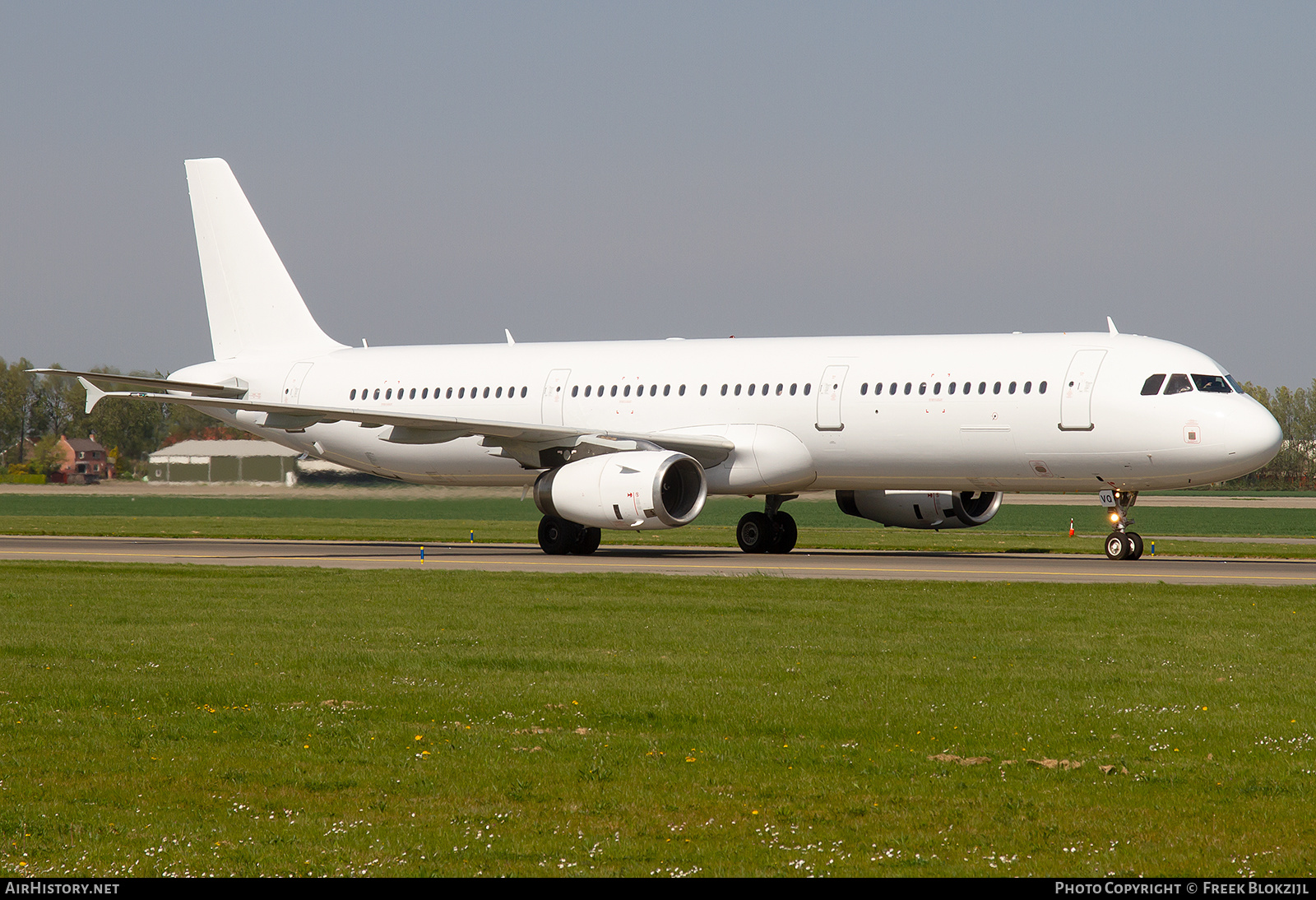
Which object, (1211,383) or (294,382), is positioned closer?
(1211,383)

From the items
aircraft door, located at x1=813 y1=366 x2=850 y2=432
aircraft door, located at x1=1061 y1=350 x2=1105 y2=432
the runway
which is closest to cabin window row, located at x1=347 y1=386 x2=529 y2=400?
the runway

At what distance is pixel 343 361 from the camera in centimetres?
3353

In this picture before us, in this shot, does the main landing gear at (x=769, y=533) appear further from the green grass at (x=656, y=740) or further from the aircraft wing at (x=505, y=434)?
the green grass at (x=656, y=740)

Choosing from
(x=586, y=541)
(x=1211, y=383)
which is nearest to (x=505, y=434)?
(x=586, y=541)

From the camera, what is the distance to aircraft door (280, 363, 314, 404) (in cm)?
3331

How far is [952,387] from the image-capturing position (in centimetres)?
2578

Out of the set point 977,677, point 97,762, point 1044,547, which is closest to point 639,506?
point 1044,547

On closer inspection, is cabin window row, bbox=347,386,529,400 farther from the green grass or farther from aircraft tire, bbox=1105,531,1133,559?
the green grass

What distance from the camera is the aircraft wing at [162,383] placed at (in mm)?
27703

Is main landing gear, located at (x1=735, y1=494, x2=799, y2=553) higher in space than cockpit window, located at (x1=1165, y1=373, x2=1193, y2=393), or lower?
lower

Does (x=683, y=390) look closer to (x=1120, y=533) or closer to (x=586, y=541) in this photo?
(x=586, y=541)

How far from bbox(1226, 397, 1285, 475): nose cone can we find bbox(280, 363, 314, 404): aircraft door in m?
20.0

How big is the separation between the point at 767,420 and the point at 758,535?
3.21 meters

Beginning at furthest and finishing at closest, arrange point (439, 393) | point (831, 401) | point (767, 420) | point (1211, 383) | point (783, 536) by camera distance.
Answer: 1. point (439, 393)
2. point (783, 536)
3. point (767, 420)
4. point (831, 401)
5. point (1211, 383)
